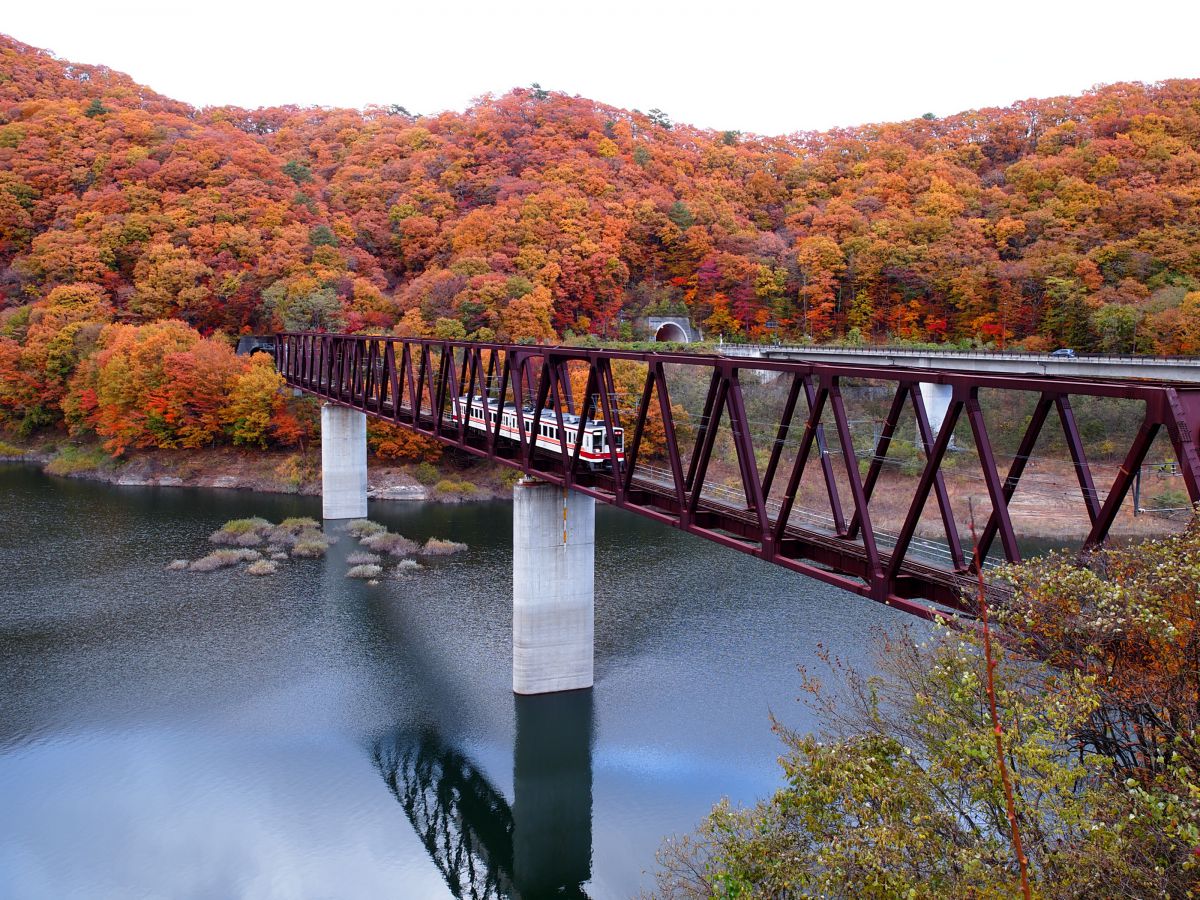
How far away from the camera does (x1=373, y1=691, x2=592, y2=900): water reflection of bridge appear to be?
56.0 ft

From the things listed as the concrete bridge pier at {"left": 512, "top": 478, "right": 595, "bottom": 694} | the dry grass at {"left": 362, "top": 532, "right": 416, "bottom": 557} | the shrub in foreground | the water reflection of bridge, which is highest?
the shrub in foreground

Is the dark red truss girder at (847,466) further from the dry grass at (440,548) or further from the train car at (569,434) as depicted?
the dry grass at (440,548)

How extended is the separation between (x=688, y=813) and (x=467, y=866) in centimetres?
452

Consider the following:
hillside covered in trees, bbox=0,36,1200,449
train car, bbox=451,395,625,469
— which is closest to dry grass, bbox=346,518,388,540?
train car, bbox=451,395,625,469

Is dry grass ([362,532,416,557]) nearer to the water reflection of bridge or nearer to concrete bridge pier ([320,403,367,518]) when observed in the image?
concrete bridge pier ([320,403,367,518])

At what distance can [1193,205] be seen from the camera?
5494 cm

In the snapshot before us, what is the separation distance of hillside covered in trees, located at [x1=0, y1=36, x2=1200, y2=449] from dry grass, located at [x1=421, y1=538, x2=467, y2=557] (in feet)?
64.2

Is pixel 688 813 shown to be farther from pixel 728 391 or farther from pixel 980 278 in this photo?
pixel 980 278

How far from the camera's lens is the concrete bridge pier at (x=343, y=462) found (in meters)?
44.1

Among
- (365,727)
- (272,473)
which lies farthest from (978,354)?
(272,473)

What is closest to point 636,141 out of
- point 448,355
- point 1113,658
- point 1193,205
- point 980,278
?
point 980,278

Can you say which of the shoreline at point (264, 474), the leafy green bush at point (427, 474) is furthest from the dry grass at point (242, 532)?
the leafy green bush at point (427, 474)

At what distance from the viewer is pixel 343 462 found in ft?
146

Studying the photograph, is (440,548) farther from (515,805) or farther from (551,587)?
(515,805)
